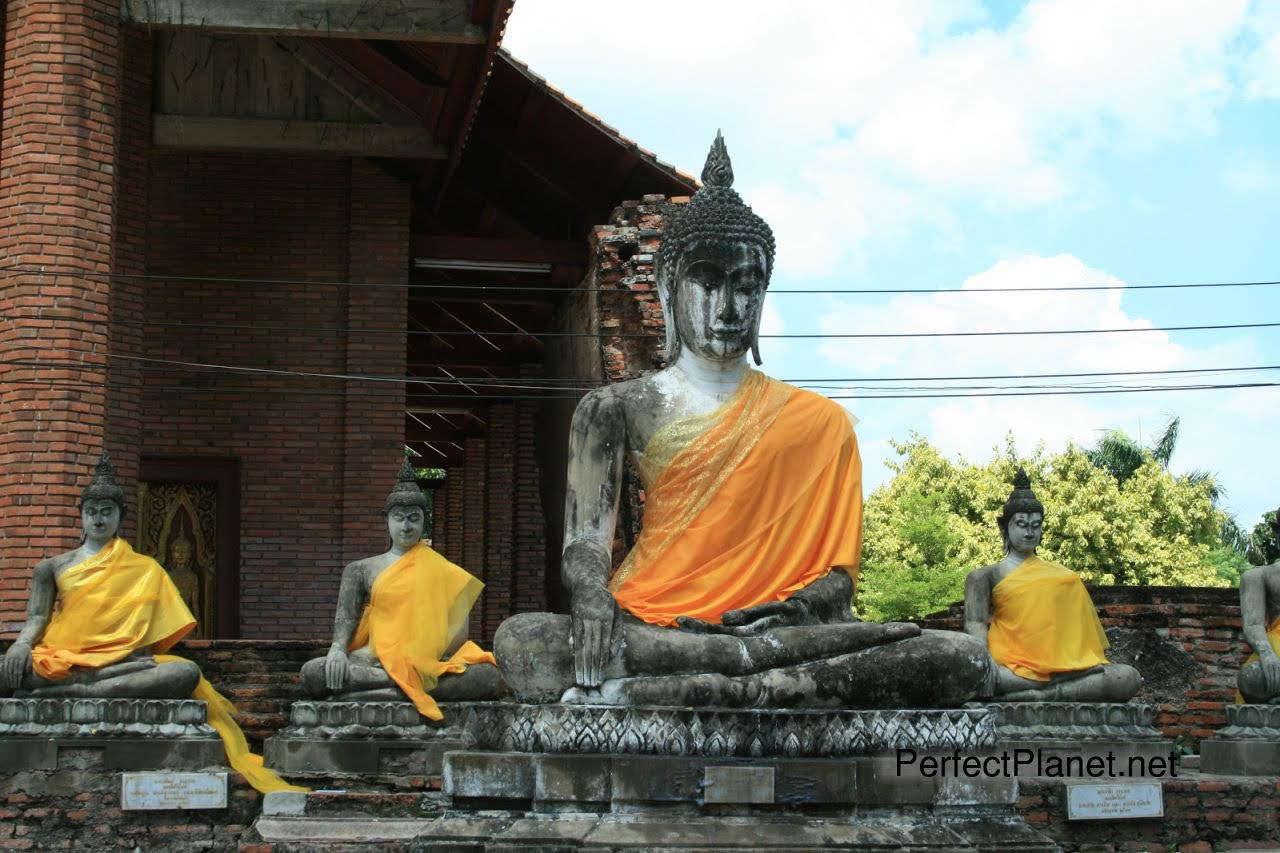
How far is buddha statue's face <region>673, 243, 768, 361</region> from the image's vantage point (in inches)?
226

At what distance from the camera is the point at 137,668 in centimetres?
905

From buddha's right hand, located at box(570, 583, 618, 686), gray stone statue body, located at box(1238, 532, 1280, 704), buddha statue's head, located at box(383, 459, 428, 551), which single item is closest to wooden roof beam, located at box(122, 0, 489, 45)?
buddha statue's head, located at box(383, 459, 428, 551)

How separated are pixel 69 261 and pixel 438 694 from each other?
180 inches

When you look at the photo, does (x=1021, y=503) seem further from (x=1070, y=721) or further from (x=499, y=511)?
(x=499, y=511)

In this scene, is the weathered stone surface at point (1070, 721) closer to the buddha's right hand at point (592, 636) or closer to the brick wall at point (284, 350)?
the buddha's right hand at point (592, 636)

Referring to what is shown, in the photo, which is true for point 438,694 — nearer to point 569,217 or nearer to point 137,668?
point 137,668

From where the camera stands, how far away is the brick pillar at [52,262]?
1130cm

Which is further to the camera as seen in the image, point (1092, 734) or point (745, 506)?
point (1092, 734)

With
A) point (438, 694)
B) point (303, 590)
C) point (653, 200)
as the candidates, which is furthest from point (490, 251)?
point (438, 694)

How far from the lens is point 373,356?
1567 cm

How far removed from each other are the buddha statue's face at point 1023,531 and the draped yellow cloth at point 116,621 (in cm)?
452

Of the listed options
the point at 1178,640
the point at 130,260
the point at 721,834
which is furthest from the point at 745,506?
the point at 130,260

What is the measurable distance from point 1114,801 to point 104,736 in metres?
5.64

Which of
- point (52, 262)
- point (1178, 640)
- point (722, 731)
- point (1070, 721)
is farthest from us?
point (1178, 640)
